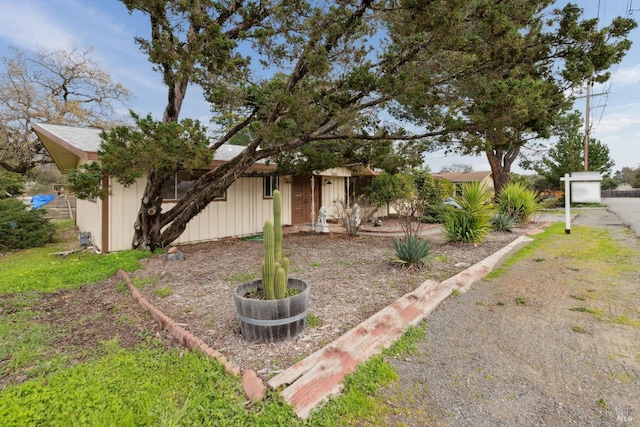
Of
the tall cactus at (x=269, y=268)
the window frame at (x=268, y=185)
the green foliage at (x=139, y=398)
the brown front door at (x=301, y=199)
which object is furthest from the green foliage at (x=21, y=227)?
the tall cactus at (x=269, y=268)

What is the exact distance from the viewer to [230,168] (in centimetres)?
732

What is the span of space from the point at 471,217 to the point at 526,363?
17.9 ft

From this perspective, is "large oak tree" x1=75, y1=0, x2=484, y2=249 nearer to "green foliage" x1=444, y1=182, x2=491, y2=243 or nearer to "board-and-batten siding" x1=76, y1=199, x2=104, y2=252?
"board-and-batten siding" x1=76, y1=199, x2=104, y2=252

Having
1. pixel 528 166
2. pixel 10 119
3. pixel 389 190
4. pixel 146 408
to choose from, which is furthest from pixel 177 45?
pixel 528 166

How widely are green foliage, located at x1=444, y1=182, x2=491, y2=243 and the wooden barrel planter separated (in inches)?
230

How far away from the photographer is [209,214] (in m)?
9.23

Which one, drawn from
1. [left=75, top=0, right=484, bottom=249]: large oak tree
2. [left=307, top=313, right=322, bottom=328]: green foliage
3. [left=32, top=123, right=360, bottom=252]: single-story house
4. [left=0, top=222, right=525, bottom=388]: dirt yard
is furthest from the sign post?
[left=307, top=313, right=322, bottom=328]: green foliage

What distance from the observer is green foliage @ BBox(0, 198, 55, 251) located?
8422 mm

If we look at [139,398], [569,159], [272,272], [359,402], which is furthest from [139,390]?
[569,159]

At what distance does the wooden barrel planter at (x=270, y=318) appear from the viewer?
283 centimetres

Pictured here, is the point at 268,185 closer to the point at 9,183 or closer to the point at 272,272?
the point at 272,272

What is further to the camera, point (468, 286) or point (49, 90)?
point (49, 90)

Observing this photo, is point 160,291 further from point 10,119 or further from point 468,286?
point 10,119

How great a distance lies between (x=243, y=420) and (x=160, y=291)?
121 inches
